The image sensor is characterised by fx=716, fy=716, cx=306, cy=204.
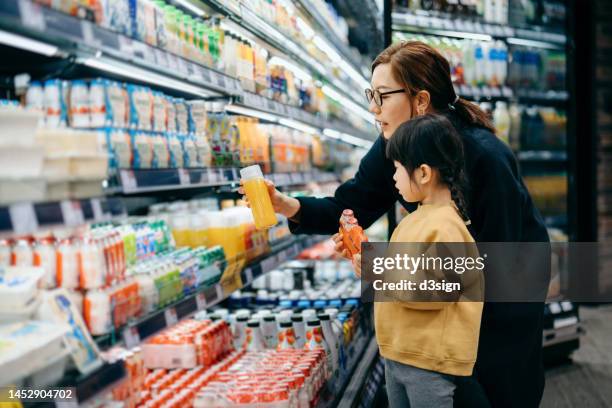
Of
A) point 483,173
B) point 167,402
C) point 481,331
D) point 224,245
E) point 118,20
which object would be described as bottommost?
point 167,402

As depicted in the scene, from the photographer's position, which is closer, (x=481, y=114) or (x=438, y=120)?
(x=438, y=120)

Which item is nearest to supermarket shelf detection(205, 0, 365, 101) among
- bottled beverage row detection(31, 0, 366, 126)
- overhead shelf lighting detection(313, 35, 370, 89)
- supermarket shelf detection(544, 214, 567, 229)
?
bottled beverage row detection(31, 0, 366, 126)

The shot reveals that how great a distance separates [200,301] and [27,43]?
858mm

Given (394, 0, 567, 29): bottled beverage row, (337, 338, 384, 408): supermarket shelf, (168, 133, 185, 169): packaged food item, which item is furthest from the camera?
(394, 0, 567, 29): bottled beverage row

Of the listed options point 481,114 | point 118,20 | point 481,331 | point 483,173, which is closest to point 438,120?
point 483,173

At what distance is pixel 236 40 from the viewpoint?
2951 mm

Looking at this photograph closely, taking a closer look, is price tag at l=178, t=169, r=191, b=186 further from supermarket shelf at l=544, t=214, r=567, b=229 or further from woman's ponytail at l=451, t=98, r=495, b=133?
supermarket shelf at l=544, t=214, r=567, b=229

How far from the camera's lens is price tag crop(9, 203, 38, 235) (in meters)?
1.20

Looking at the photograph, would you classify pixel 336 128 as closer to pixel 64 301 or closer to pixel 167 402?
pixel 167 402

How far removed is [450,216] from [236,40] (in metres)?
1.55

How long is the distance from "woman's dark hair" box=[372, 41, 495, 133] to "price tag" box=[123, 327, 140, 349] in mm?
979

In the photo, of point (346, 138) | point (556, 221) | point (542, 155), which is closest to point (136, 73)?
point (542, 155)

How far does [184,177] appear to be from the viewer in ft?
7.12

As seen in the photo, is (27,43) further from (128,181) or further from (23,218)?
(23,218)
